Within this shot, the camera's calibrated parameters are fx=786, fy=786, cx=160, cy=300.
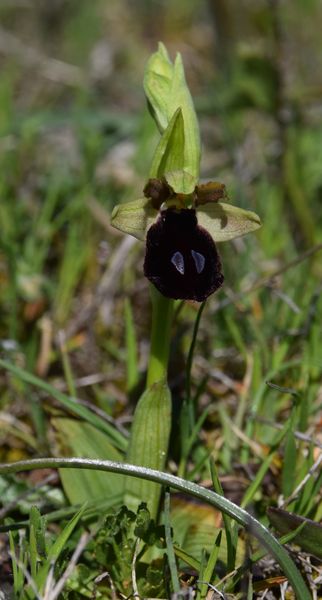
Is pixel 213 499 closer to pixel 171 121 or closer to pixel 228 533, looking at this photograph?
pixel 228 533

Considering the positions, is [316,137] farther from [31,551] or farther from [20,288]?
[31,551]

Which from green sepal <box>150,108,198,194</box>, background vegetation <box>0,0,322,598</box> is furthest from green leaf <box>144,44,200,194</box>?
background vegetation <box>0,0,322,598</box>

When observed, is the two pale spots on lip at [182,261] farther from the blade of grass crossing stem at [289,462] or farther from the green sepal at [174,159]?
the blade of grass crossing stem at [289,462]

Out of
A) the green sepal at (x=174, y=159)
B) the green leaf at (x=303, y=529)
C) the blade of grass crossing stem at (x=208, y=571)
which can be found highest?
the green sepal at (x=174, y=159)

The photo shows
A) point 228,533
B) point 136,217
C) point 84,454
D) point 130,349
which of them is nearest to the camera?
point 228,533

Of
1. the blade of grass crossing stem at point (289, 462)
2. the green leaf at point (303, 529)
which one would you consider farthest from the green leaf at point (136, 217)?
the green leaf at point (303, 529)

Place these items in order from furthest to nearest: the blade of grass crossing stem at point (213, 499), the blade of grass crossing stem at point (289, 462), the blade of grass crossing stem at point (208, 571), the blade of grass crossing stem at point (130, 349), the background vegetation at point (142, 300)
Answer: the blade of grass crossing stem at point (130, 349) < the background vegetation at point (142, 300) < the blade of grass crossing stem at point (289, 462) < the blade of grass crossing stem at point (208, 571) < the blade of grass crossing stem at point (213, 499)

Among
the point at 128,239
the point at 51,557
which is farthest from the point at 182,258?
the point at 128,239
